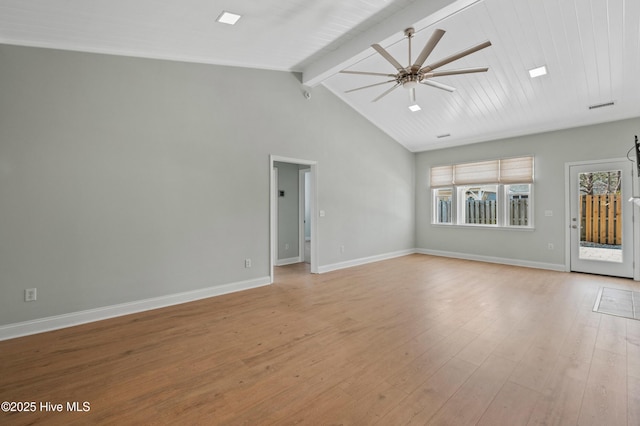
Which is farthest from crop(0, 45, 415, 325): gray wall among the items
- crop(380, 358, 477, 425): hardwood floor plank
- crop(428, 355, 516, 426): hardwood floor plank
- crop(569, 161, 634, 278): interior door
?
crop(569, 161, 634, 278): interior door

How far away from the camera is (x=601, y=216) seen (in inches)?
204

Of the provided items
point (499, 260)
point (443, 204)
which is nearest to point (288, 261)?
point (443, 204)

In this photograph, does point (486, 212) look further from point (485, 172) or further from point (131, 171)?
point (131, 171)

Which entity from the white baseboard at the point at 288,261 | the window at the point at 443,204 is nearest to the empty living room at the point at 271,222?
the white baseboard at the point at 288,261

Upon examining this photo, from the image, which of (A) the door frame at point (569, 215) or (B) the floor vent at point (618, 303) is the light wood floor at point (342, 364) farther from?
(A) the door frame at point (569, 215)

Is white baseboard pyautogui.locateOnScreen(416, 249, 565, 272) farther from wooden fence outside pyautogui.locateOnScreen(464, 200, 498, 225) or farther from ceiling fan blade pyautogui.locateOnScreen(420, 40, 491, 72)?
ceiling fan blade pyautogui.locateOnScreen(420, 40, 491, 72)

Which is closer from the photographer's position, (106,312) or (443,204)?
(106,312)

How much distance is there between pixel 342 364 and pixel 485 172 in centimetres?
625

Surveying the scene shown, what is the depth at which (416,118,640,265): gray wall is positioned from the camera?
16.9 ft

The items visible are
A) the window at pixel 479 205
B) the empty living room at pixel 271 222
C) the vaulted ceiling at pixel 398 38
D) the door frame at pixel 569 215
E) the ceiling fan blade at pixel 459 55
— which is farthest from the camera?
the window at pixel 479 205

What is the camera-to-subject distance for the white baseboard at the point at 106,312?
9.37ft

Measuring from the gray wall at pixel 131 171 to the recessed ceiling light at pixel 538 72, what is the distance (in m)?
3.56

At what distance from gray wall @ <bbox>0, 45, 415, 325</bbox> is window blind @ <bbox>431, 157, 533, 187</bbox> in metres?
4.03

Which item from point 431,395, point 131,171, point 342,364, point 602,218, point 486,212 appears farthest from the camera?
point 486,212
